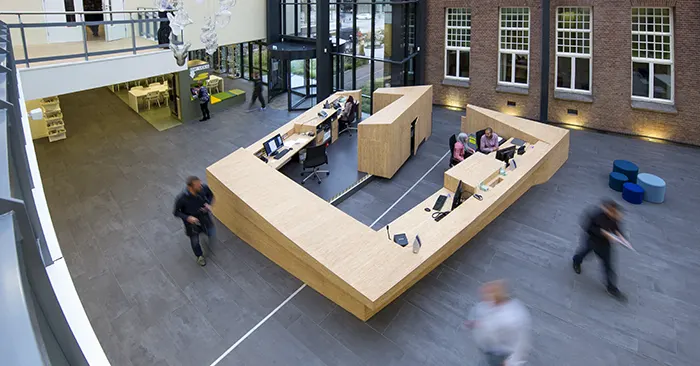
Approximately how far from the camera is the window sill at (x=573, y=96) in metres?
13.9

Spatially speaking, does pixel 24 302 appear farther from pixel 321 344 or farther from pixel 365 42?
pixel 365 42

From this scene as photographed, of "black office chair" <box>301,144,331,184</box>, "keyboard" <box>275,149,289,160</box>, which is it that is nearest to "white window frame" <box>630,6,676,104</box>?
"black office chair" <box>301,144,331,184</box>

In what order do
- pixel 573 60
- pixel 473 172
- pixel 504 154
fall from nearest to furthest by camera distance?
pixel 473 172, pixel 504 154, pixel 573 60

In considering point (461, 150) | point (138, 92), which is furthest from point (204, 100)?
point (461, 150)

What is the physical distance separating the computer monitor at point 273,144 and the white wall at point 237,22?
638cm

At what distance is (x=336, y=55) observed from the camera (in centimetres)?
1627

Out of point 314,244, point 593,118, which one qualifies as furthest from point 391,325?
point 593,118

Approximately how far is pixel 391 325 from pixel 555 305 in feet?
7.42

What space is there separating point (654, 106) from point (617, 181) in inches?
183

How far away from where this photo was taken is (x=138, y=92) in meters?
Result: 16.4

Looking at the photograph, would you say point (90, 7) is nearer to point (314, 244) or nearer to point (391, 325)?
point (314, 244)

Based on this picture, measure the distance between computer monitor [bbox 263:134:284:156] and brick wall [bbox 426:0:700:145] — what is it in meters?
8.13

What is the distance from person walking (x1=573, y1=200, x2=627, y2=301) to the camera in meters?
6.30

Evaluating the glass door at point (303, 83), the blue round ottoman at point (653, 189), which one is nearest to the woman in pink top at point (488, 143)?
the blue round ottoman at point (653, 189)
